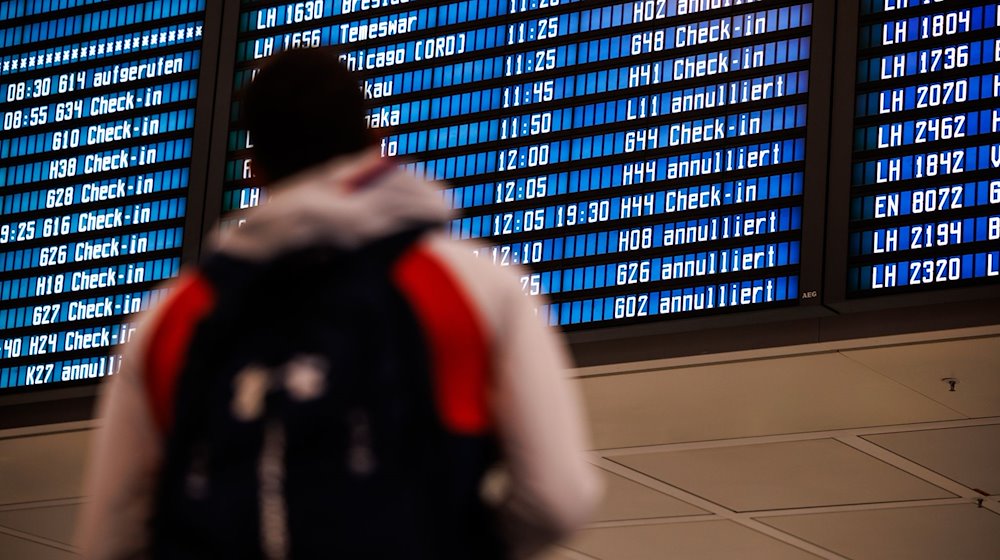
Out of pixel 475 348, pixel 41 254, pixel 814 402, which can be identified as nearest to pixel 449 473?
pixel 475 348

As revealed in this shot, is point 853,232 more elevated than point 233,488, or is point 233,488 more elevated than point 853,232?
point 853,232

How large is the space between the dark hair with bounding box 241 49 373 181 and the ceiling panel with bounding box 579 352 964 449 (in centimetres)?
264

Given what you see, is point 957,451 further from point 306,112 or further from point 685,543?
point 306,112

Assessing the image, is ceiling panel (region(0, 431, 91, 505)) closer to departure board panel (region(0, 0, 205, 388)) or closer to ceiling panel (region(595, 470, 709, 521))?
departure board panel (region(0, 0, 205, 388))

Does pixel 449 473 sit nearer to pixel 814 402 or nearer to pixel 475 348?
pixel 475 348

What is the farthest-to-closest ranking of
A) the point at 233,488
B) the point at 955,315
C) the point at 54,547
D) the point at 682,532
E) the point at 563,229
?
1. the point at 54,547
2. the point at 682,532
3. the point at 563,229
4. the point at 955,315
5. the point at 233,488

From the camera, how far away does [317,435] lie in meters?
1.43

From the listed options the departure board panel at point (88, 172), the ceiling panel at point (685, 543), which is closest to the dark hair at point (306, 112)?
the departure board panel at point (88, 172)

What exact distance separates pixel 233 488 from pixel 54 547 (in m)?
5.14

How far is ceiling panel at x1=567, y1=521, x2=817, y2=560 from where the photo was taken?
5738 millimetres

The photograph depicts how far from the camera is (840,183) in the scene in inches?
154

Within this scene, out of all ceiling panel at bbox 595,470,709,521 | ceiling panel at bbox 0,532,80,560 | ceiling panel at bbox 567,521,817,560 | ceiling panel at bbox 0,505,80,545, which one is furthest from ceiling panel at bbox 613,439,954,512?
ceiling panel at bbox 0,532,80,560

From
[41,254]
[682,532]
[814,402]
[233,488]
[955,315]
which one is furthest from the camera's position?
[682,532]

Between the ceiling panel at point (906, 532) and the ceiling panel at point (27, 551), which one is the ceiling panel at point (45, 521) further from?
the ceiling panel at point (906, 532)
